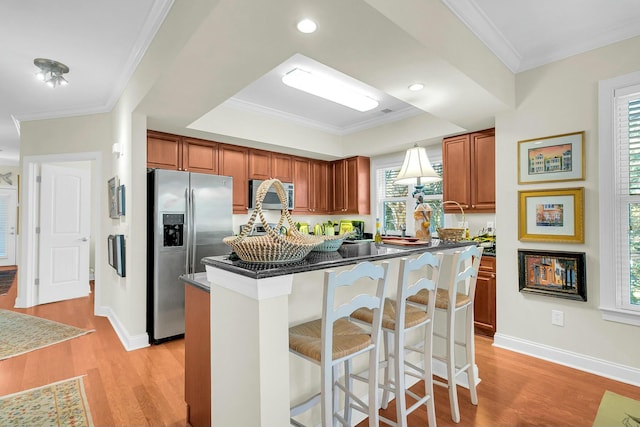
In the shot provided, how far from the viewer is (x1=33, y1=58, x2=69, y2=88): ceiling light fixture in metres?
2.86

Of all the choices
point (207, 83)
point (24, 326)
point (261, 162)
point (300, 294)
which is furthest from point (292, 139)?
point (24, 326)

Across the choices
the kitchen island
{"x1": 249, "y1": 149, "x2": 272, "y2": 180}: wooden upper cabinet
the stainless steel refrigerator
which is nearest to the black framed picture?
the stainless steel refrigerator

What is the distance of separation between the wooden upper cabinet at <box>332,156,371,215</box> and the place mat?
11.2 feet

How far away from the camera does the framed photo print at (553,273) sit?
2623mm

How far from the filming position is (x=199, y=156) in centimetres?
398

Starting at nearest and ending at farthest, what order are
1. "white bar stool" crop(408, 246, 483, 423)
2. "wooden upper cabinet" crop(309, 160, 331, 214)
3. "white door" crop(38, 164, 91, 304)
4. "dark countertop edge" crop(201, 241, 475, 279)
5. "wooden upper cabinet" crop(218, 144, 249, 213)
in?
1. "dark countertop edge" crop(201, 241, 475, 279)
2. "white bar stool" crop(408, 246, 483, 423)
3. "wooden upper cabinet" crop(218, 144, 249, 213)
4. "white door" crop(38, 164, 91, 304)
5. "wooden upper cabinet" crop(309, 160, 331, 214)

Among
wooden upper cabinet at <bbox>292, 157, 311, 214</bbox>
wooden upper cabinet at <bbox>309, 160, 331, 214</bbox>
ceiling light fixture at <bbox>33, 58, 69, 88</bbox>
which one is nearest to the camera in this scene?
ceiling light fixture at <bbox>33, 58, 69, 88</bbox>

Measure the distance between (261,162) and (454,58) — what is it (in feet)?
9.84

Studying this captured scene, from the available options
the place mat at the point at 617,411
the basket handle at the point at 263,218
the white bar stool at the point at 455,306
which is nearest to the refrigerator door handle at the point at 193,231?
the basket handle at the point at 263,218

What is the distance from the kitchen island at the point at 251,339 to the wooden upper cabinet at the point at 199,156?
282cm

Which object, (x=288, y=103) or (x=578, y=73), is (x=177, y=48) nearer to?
(x=288, y=103)

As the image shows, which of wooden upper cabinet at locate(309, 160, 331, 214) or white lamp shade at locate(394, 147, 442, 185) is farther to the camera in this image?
wooden upper cabinet at locate(309, 160, 331, 214)

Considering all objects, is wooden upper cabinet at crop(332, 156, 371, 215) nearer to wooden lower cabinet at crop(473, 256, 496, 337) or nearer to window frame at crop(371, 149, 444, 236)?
window frame at crop(371, 149, 444, 236)

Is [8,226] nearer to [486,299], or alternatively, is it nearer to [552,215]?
[486,299]
